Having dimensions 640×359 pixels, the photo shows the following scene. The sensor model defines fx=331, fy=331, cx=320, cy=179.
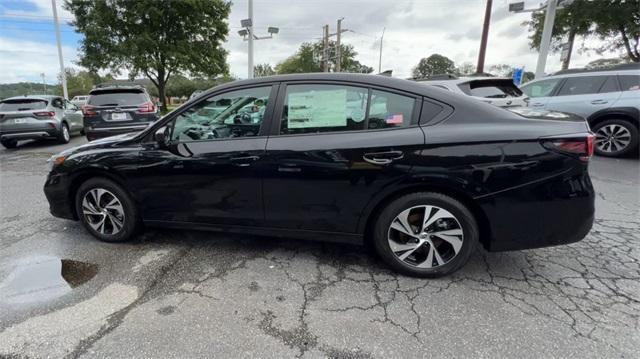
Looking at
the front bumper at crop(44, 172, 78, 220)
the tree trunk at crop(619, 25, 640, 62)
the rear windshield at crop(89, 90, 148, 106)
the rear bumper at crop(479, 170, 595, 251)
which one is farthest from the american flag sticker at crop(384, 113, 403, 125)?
the tree trunk at crop(619, 25, 640, 62)

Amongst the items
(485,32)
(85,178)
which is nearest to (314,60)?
(485,32)

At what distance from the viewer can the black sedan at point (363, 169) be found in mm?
2311

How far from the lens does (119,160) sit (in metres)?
3.01

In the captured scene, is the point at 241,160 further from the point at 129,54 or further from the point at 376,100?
the point at 129,54

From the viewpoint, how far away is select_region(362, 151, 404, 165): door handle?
94.2 inches

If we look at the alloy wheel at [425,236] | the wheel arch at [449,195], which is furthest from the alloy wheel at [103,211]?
the alloy wheel at [425,236]

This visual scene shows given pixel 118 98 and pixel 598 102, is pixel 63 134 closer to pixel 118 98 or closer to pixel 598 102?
pixel 118 98

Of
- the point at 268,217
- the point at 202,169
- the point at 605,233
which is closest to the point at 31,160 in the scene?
the point at 202,169

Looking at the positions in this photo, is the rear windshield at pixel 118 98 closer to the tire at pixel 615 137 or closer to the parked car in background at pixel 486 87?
the parked car in background at pixel 486 87

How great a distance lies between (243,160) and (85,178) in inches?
69.2

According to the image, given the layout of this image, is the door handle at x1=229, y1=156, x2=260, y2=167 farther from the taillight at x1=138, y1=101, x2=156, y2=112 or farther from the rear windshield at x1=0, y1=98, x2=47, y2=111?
the rear windshield at x1=0, y1=98, x2=47, y2=111

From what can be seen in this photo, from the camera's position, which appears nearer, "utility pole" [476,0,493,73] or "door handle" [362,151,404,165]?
"door handle" [362,151,404,165]

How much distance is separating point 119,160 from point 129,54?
809 inches

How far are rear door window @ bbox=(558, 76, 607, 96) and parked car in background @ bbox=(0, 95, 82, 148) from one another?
42.1 feet
